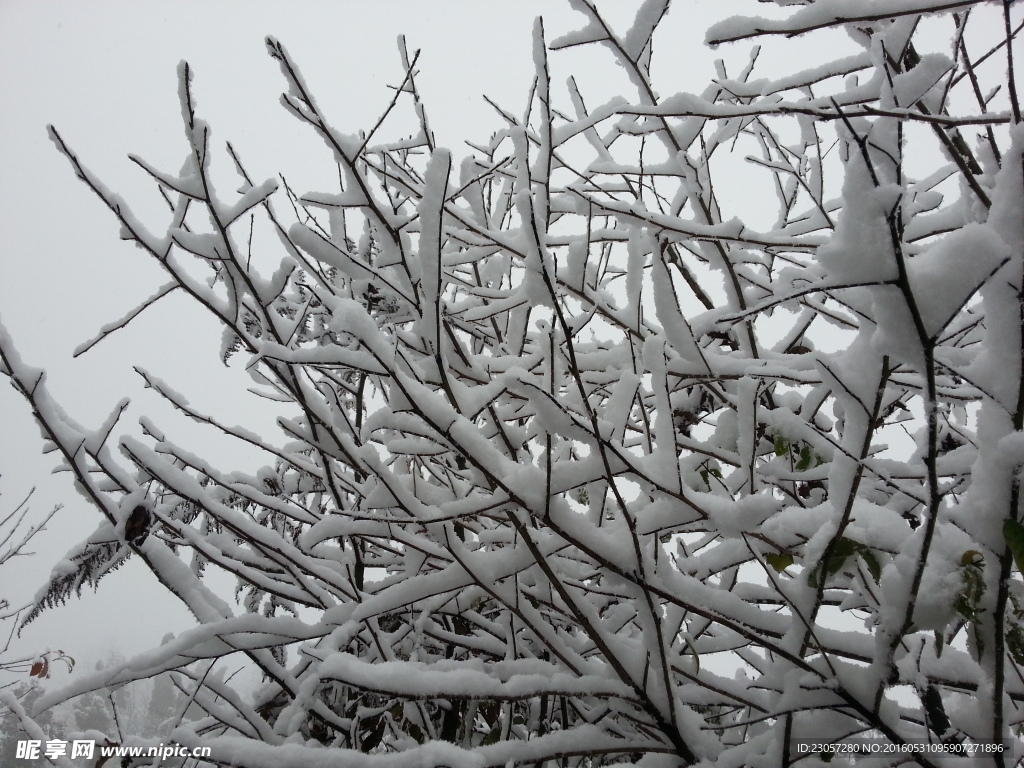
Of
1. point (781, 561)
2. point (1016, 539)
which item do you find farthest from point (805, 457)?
point (1016, 539)

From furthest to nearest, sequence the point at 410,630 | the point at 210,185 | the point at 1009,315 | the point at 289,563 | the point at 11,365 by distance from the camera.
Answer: the point at 410,630 → the point at 289,563 → the point at 210,185 → the point at 11,365 → the point at 1009,315

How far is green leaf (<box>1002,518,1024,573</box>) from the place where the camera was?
623 millimetres

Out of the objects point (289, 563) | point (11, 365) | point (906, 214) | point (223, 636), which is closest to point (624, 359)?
point (906, 214)

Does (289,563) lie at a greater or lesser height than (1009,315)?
lesser

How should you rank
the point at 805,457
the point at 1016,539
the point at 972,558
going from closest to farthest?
the point at 1016,539 < the point at 972,558 < the point at 805,457

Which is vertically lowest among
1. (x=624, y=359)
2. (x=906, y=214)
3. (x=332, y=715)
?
(x=332, y=715)

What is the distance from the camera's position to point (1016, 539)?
632 mm

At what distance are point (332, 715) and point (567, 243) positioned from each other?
1.47 metres

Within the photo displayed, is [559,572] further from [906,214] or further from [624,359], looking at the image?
[906,214]

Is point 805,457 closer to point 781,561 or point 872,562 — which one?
point 781,561

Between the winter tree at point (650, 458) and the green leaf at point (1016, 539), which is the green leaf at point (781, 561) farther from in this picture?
the green leaf at point (1016, 539)

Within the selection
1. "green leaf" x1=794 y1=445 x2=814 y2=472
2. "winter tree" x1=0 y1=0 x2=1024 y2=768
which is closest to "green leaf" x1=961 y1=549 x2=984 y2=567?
"winter tree" x1=0 y1=0 x2=1024 y2=768

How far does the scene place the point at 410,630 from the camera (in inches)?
69.7

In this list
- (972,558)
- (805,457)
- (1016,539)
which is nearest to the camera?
(1016,539)
